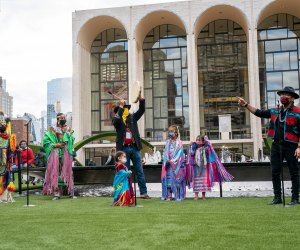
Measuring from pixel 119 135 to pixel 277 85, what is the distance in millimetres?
34711

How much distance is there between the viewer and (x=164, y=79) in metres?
43.0

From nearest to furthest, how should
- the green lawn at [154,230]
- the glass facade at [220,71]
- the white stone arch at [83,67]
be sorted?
the green lawn at [154,230], the white stone arch at [83,67], the glass facade at [220,71]

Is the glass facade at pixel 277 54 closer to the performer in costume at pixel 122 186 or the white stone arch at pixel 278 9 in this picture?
the white stone arch at pixel 278 9

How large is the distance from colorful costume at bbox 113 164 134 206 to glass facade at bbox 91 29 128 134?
35.8m

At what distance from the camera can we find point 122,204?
7719mm

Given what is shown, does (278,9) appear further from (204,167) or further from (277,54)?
(204,167)

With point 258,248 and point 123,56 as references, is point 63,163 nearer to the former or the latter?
point 258,248

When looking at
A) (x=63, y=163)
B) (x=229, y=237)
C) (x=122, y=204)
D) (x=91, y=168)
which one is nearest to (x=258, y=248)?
(x=229, y=237)

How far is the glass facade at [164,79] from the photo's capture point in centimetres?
4231

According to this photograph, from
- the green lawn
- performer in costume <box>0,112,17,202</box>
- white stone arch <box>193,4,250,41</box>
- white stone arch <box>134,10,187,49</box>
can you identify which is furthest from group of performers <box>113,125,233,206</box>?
white stone arch <box>134,10,187,49</box>

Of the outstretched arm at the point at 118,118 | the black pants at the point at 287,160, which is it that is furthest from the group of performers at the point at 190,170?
the black pants at the point at 287,160

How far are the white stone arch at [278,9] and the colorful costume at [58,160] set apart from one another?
102ft

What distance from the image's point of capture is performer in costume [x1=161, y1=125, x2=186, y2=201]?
9117 mm

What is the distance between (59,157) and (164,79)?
3345cm
